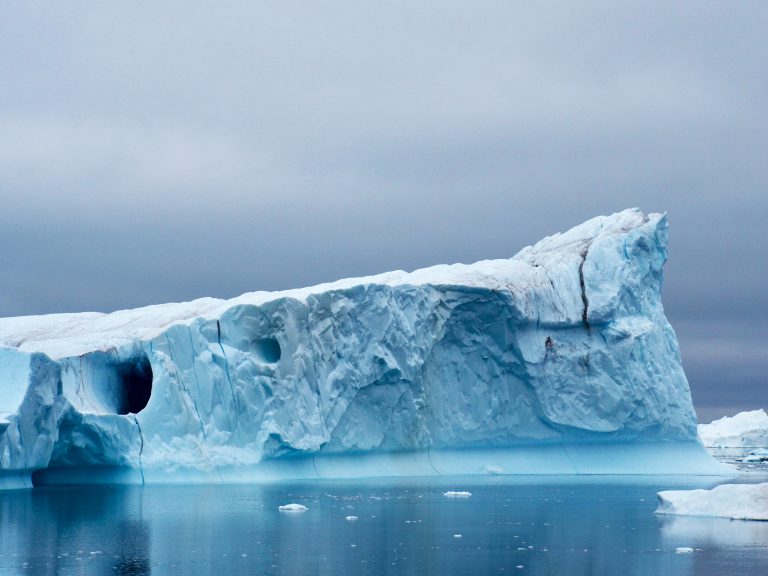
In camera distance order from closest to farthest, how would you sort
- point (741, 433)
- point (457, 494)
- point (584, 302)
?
point (457, 494), point (584, 302), point (741, 433)

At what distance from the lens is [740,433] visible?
54719 mm

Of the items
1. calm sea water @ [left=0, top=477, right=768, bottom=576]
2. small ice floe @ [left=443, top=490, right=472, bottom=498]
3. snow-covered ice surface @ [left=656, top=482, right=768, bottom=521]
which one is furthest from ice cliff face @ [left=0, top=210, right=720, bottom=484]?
snow-covered ice surface @ [left=656, top=482, right=768, bottom=521]

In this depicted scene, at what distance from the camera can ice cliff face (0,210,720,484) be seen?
21.4m

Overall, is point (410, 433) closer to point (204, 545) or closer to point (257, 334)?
point (257, 334)

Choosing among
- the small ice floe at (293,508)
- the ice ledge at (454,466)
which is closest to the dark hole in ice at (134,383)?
the ice ledge at (454,466)

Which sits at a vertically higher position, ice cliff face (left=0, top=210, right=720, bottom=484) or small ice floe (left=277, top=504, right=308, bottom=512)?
ice cliff face (left=0, top=210, right=720, bottom=484)

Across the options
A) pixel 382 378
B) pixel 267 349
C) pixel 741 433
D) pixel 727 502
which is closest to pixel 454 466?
pixel 382 378

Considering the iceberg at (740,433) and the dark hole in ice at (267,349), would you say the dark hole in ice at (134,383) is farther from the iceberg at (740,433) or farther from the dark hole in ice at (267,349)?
the iceberg at (740,433)

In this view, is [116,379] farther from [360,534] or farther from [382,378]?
[360,534]

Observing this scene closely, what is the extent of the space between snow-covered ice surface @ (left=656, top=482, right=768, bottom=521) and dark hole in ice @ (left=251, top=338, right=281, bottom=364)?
360 inches

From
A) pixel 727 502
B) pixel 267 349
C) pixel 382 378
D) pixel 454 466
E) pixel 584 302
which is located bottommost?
pixel 727 502

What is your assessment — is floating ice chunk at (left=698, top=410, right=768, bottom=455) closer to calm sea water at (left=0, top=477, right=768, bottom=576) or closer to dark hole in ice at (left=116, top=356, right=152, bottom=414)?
dark hole in ice at (left=116, top=356, right=152, bottom=414)

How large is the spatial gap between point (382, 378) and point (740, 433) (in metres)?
36.0

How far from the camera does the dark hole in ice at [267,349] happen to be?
22.5 meters
